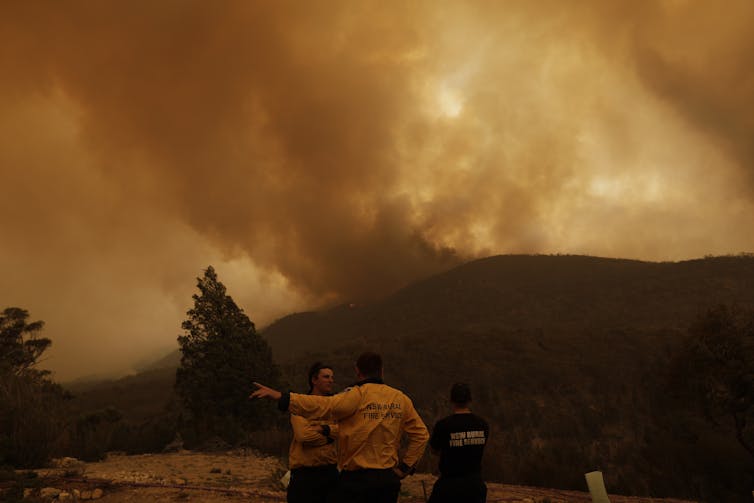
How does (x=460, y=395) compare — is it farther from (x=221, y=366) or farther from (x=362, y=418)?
(x=221, y=366)

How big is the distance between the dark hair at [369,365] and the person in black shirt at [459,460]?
1.41 metres

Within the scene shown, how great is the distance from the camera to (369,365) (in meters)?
4.33

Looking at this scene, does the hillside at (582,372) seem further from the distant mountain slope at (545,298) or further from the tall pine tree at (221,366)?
the tall pine tree at (221,366)

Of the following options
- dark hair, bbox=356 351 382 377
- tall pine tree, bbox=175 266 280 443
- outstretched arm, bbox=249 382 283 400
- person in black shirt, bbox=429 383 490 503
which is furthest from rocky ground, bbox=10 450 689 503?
tall pine tree, bbox=175 266 280 443

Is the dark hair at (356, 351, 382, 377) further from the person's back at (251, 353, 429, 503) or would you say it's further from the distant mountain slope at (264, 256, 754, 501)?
the distant mountain slope at (264, 256, 754, 501)

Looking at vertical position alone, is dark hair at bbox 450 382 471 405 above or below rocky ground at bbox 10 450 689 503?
above

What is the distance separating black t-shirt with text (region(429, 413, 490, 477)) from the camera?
519cm

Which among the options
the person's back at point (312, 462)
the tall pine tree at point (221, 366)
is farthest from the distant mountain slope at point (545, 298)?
the person's back at point (312, 462)

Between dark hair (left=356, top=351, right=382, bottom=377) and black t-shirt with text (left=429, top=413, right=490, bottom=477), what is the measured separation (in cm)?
141

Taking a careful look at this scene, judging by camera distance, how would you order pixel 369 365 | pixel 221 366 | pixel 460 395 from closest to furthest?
pixel 369 365 → pixel 460 395 → pixel 221 366

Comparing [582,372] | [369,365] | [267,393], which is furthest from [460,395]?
[582,372]

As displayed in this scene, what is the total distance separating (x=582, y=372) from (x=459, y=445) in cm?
4561

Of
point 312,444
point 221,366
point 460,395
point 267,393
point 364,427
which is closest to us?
point 267,393

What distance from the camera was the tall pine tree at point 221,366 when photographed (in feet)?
73.9
